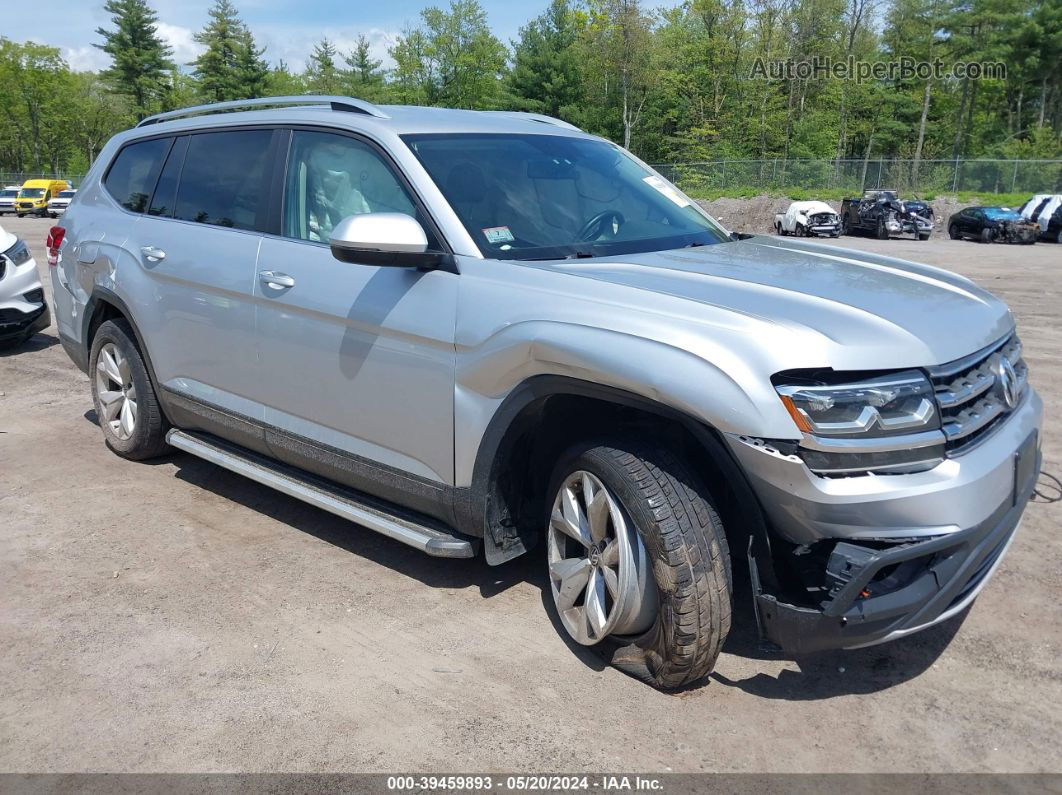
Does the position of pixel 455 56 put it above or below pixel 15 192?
above

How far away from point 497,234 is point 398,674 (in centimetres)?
169

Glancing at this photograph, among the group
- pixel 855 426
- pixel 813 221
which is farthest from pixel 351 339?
pixel 813 221

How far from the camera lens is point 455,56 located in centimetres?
7038

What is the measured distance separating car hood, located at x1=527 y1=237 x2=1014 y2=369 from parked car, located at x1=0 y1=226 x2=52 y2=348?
7.07 meters

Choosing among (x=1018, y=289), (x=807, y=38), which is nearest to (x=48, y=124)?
(x=807, y=38)

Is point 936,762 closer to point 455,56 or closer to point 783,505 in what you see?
point 783,505

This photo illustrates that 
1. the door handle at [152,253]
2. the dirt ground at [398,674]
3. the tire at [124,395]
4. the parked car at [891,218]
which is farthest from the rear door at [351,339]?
the parked car at [891,218]

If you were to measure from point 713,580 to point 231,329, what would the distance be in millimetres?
2607

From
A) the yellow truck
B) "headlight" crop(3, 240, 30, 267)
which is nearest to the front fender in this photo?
"headlight" crop(3, 240, 30, 267)

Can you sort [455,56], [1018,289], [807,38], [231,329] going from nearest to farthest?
1. [231,329]
2. [1018,289]
3. [807,38]
4. [455,56]

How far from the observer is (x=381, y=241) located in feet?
10.6

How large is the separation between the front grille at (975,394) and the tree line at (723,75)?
5728cm

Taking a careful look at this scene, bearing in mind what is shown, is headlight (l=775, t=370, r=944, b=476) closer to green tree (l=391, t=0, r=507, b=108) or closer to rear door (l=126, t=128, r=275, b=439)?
rear door (l=126, t=128, r=275, b=439)

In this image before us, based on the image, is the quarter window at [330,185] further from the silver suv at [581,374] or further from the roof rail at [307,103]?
the roof rail at [307,103]
